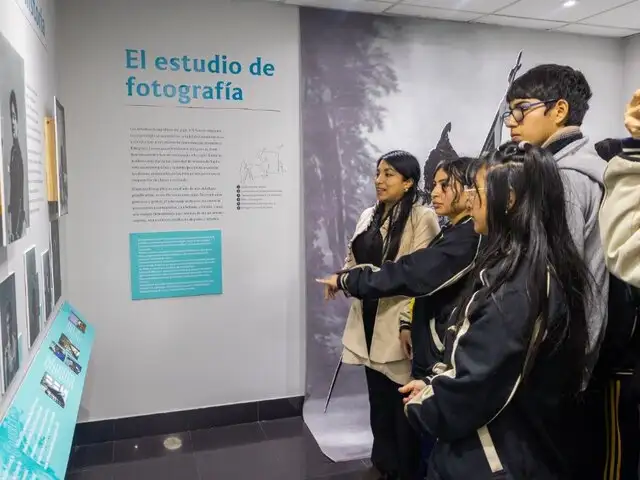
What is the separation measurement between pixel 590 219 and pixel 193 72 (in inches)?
86.5

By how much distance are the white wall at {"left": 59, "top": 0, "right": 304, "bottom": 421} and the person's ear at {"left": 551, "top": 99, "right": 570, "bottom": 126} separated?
1.73 meters

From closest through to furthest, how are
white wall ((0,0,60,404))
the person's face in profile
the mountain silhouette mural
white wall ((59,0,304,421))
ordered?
the person's face in profile
white wall ((0,0,60,404))
white wall ((59,0,304,421))
the mountain silhouette mural

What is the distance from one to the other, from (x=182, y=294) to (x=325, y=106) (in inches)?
53.0

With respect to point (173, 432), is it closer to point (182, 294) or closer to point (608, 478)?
point (182, 294)

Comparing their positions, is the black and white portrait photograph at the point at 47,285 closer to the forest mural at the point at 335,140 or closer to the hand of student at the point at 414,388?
the hand of student at the point at 414,388

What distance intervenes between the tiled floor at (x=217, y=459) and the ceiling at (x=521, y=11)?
7.92 ft

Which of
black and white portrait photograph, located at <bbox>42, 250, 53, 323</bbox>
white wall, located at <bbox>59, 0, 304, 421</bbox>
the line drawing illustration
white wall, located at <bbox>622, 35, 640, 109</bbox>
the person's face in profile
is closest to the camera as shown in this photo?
the person's face in profile

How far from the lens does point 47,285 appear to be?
200cm

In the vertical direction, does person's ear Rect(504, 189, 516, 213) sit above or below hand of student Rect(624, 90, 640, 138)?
below

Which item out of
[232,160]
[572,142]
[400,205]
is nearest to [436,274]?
[400,205]

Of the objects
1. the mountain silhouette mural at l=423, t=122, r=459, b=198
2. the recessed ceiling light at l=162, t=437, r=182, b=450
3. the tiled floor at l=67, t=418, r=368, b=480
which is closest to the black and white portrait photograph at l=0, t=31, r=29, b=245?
the tiled floor at l=67, t=418, r=368, b=480

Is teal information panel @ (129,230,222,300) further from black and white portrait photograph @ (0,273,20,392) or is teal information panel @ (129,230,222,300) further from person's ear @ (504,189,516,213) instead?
person's ear @ (504,189,516,213)

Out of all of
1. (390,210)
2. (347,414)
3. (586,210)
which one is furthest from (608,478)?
(347,414)

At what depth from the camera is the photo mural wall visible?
3133 millimetres
